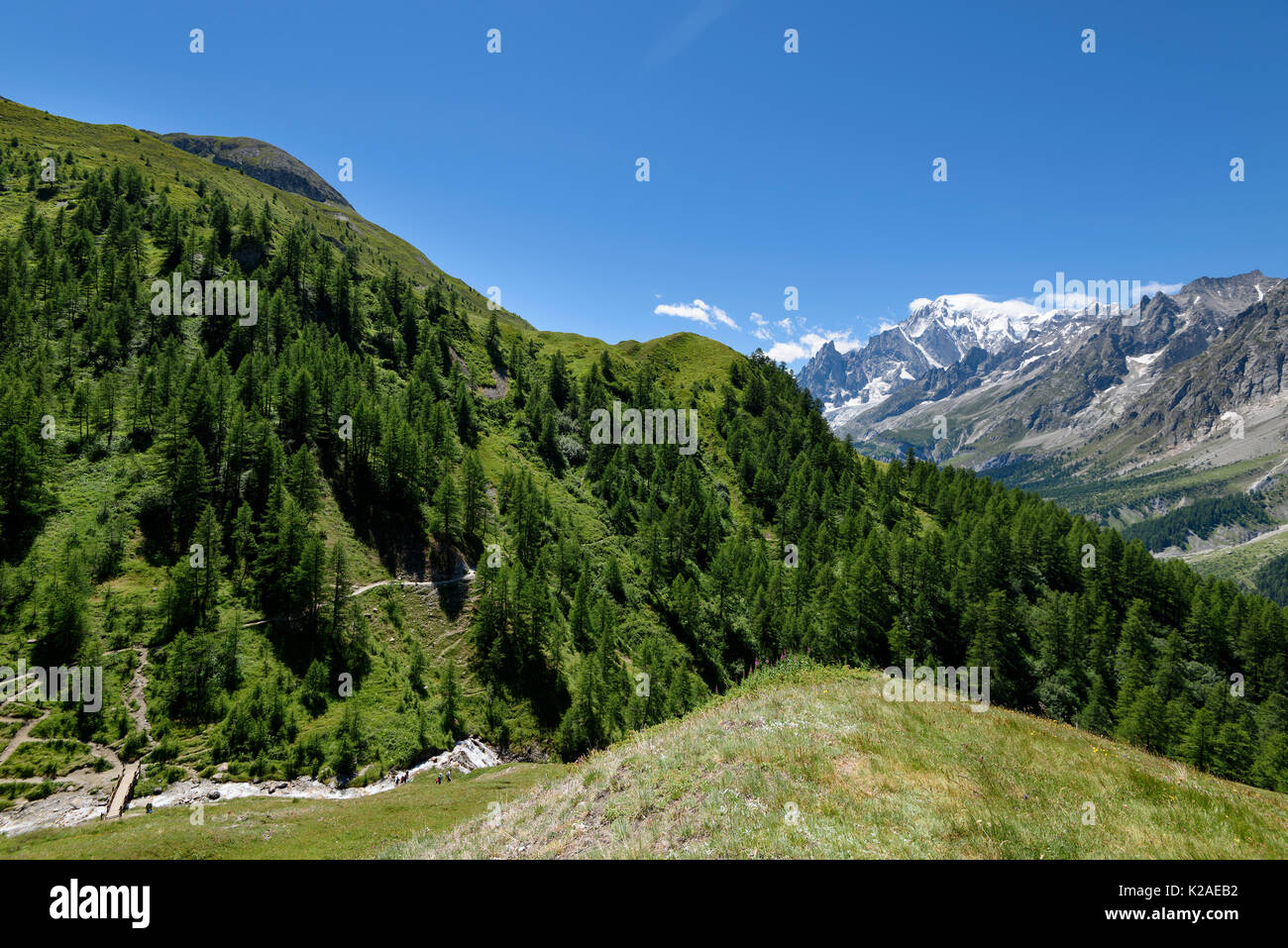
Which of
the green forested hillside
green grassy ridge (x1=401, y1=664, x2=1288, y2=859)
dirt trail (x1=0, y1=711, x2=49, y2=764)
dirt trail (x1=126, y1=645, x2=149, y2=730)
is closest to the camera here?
green grassy ridge (x1=401, y1=664, x2=1288, y2=859)

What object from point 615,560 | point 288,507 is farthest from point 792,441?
point 288,507

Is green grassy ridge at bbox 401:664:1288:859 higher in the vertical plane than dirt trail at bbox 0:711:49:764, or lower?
higher

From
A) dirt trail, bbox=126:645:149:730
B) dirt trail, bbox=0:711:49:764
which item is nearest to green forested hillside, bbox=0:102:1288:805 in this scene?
dirt trail, bbox=126:645:149:730

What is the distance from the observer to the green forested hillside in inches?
2080

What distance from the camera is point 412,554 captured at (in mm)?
77062

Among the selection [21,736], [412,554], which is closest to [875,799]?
[21,736]

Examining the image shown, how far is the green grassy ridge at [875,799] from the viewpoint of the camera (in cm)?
1191

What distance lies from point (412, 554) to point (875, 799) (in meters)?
75.3

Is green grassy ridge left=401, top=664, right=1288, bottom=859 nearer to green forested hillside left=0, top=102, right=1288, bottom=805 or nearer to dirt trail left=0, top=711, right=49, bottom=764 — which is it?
dirt trail left=0, top=711, right=49, bottom=764

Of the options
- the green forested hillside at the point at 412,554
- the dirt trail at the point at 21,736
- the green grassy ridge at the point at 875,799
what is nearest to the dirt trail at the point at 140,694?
the green forested hillside at the point at 412,554

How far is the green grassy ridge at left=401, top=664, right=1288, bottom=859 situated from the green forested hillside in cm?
4426
